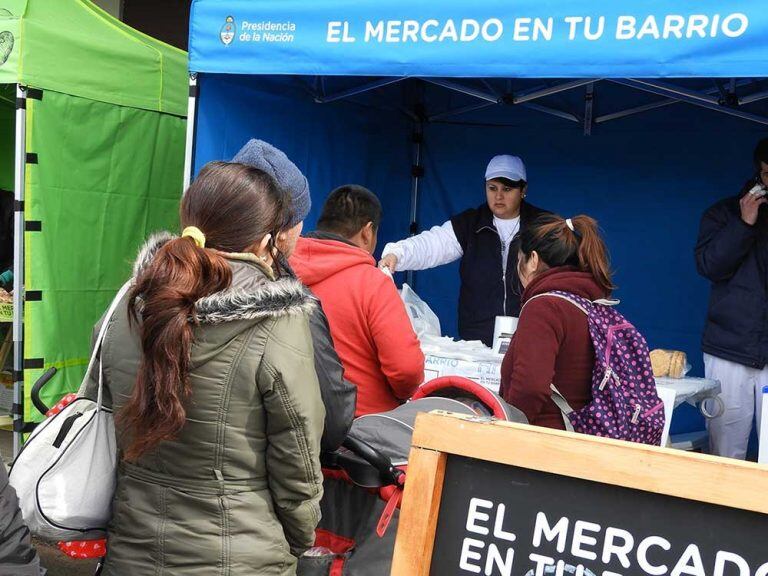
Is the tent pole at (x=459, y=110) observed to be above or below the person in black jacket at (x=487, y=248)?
above

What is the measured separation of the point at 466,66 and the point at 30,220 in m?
2.38

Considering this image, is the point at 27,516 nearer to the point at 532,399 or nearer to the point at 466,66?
the point at 532,399

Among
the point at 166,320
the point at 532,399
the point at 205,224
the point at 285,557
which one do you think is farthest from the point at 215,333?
the point at 532,399

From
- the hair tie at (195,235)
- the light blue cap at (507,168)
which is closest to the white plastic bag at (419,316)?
the light blue cap at (507,168)

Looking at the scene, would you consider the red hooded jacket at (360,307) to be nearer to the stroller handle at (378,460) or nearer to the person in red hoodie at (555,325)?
the person in red hoodie at (555,325)

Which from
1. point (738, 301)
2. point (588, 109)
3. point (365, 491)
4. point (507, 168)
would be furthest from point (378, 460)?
point (588, 109)

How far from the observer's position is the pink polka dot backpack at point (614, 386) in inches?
103

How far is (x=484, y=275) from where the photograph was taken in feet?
16.4

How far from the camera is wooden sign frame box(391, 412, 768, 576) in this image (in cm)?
146

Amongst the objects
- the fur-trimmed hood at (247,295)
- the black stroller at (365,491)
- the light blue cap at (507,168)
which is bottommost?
the black stroller at (365,491)

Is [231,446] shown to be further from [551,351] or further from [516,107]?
[516,107]

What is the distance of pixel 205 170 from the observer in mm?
1958

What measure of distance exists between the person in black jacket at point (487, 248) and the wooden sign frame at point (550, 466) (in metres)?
2.96

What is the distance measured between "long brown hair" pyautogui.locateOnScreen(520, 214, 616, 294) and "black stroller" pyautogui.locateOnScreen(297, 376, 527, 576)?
54cm
